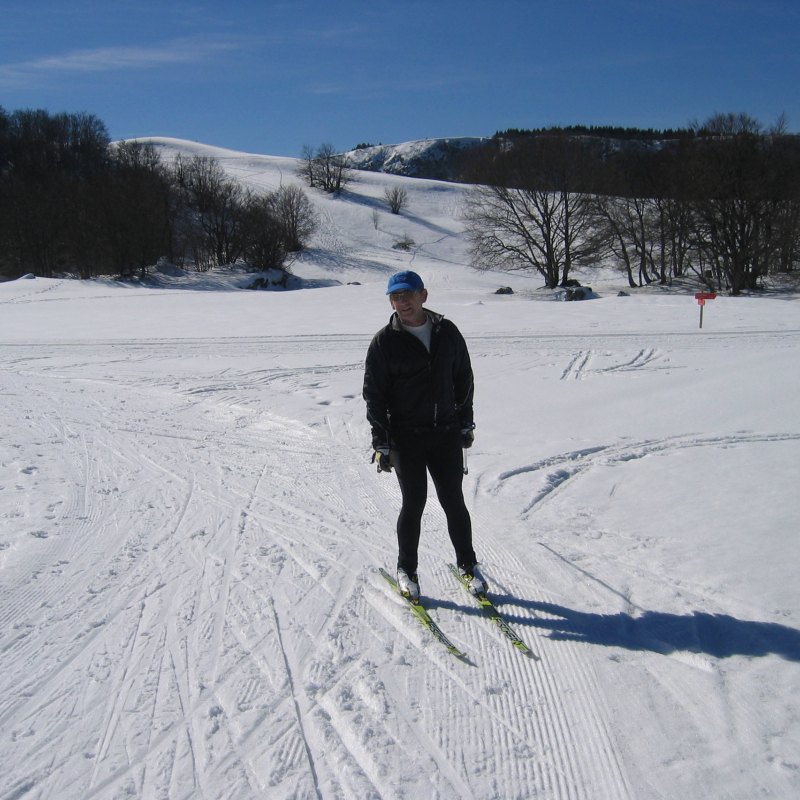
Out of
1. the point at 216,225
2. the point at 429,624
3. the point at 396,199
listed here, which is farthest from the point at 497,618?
the point at 396,199

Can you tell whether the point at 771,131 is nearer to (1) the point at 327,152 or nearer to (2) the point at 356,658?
(2) the point at 356,658

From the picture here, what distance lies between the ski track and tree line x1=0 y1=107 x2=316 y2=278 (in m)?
37.4

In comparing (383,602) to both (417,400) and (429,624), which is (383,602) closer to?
(429,624)

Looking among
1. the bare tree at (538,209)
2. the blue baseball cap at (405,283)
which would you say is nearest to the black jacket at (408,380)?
the blue baseball cap at (405,283)

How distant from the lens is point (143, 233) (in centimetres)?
3969

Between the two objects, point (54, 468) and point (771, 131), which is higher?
point (771, 131)

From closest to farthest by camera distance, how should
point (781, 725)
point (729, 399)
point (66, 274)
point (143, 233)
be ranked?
point (781, 725), point (729, 399), point (143, 233), point (66, 274)

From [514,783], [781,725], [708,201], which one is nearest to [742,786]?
[781,725]

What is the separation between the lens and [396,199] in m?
63.3

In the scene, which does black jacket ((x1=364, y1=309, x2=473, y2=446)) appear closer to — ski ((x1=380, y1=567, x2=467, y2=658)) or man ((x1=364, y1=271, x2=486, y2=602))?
man ((x1=364, y1=271, x2=486, y2=602))

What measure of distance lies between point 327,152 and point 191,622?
6910cm

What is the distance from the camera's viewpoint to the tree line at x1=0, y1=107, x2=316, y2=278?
40.3 meters

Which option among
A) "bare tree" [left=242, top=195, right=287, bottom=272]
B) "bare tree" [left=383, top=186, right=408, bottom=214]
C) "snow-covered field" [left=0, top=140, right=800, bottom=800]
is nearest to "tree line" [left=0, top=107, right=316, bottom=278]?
"bare tree" [left=242, top=195, right=287, bottom=272]

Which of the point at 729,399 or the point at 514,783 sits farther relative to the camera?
the point at 729,399
